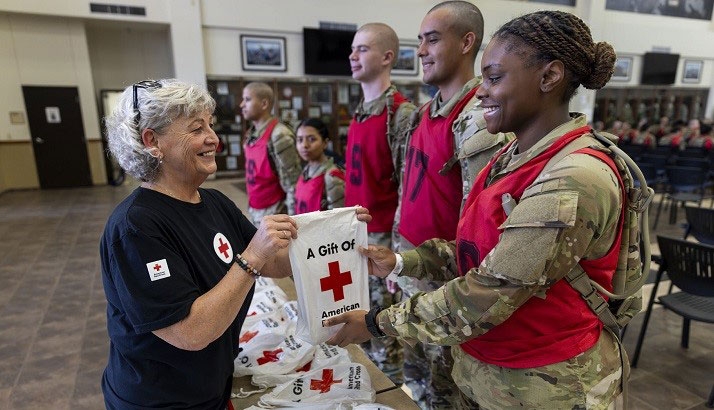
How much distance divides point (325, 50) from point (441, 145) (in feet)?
Answer: 27.4

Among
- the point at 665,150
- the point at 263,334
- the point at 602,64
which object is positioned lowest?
the point at 263,334

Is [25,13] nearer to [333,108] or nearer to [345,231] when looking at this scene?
[333,108]

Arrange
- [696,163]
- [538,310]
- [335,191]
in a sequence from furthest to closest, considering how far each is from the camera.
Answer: [696,163], [335,191], [538,310]

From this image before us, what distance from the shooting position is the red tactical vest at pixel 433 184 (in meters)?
1.54

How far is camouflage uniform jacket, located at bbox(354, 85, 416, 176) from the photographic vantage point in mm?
2057

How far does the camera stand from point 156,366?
1067 mm

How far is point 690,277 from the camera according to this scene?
7.65ft

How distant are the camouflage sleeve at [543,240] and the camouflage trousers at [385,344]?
1342 millimetres

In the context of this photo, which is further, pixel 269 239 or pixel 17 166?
pixel 17 166

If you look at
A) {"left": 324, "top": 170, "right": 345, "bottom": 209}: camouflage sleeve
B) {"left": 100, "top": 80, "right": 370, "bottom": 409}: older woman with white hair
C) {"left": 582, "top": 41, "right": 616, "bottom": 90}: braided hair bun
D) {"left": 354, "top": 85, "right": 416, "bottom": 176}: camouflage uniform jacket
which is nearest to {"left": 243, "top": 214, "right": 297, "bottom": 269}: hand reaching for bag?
{"left": 100, "top": 80, "right": 370, "bottom": 409}: older woman with white hair

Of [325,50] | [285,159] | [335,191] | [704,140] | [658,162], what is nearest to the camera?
[335,191]

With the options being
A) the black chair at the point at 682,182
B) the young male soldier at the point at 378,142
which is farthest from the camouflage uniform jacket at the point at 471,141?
the black chair at the point at 682,182

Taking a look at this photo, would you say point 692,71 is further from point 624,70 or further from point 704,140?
point 704,140

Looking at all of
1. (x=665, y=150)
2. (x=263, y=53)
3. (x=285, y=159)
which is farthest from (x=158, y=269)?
(x=665, y=150)
